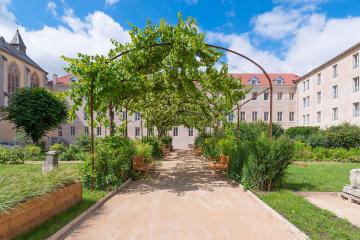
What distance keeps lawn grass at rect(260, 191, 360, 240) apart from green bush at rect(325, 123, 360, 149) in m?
20.5

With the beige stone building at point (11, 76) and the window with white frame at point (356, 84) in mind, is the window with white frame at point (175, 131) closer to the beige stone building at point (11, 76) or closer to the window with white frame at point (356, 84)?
the beige stone building at point (11, 76)

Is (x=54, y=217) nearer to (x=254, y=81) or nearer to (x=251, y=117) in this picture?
(x=251, y=117)

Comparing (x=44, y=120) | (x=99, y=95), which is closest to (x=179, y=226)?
(x=99, y=95)

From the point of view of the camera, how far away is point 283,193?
31.1 ft

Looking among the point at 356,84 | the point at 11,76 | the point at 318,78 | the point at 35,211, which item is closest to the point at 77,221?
the point at 35,211

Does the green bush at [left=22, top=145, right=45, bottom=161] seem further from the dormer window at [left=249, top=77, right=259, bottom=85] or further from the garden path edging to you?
the dormer window at [left=249, top=77, right=259, bottom=85]

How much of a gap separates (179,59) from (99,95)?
10.1ft

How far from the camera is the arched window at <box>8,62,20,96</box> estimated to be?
45250mm

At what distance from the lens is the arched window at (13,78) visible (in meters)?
45.2

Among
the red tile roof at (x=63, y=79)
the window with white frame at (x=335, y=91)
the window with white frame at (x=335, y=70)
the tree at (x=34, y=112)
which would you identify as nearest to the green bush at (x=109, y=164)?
the tree at (x=34, y=112)

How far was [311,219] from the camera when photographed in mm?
6609

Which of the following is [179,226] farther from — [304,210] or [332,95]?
[332,95]

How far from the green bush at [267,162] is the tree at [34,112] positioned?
2425 centimetres

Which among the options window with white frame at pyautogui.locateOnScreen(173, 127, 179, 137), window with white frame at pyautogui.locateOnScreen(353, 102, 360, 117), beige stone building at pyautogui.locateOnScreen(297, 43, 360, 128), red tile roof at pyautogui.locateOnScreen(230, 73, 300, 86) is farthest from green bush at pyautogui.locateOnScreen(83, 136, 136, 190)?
red tile roof at pyautogui.locateOnScreen(230, 73, 300, 86)
